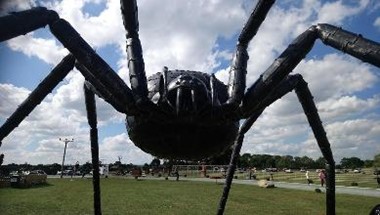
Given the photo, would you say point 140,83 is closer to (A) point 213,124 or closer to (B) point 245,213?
(A) point 213,124

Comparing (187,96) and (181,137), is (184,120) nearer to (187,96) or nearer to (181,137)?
(187,96)

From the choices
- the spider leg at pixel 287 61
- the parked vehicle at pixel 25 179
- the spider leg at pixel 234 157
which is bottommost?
the spider leg at pixel 234 157

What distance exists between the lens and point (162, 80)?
776 centimetres

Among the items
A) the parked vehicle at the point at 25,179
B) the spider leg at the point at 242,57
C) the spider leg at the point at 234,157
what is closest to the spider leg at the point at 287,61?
the spider leg at the point at 242,57

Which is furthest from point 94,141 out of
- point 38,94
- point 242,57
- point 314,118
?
point 314,118

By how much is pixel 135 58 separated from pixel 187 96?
1.10 m

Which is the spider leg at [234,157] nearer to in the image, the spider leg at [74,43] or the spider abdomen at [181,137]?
the spider abdomen at [181,137]

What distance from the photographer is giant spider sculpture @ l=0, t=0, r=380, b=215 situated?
6.75m

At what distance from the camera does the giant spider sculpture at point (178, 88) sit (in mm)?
6754

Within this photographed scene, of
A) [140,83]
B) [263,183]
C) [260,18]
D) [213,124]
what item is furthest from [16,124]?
[263,183]

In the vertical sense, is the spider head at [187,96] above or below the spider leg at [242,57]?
below

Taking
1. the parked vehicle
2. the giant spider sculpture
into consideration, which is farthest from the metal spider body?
the parked vehicle

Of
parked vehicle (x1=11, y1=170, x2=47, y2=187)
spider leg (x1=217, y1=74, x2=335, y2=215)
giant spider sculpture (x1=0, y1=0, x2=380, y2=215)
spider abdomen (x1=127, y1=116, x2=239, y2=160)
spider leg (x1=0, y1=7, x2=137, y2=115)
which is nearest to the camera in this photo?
spider leg (x1=0, y1=7, x2=137, y2=115)

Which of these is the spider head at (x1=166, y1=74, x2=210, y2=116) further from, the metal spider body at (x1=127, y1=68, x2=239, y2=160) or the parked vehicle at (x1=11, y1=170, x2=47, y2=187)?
the parked vehicle at (x1=11, y1=170, x2=47, y2=187)
